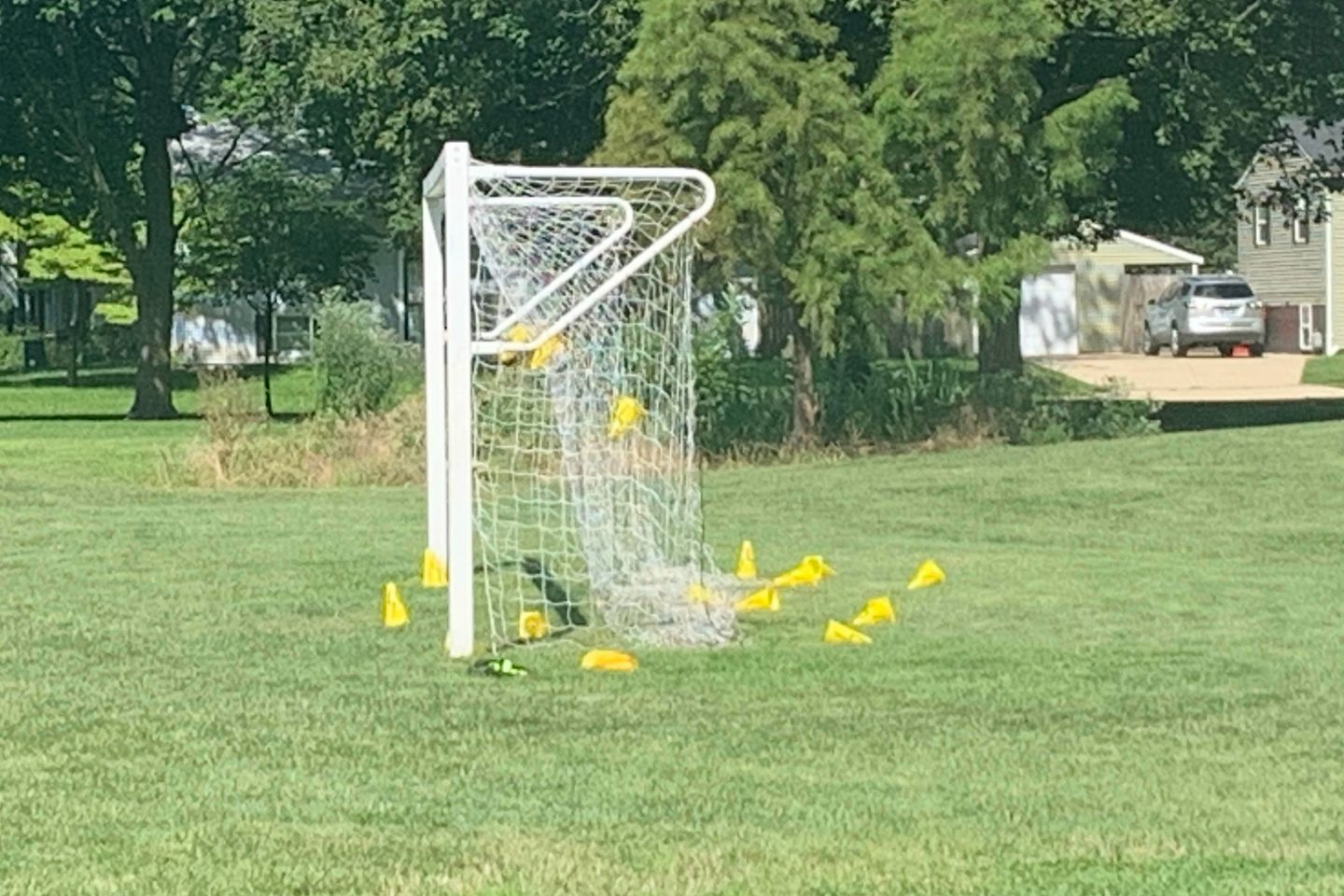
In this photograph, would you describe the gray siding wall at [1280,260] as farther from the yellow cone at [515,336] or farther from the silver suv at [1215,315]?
the yellow cone at [515,336]

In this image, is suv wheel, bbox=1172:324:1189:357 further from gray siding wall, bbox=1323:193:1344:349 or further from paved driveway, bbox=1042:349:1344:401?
gray siding wall, bbox=1323:193:1344:349

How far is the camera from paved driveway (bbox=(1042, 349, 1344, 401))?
1545 inches

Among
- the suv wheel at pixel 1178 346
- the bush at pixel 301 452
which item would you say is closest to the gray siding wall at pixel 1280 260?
the suv wheel at pixel 1178 346

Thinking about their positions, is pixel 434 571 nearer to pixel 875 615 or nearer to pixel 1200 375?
pixel 875 615

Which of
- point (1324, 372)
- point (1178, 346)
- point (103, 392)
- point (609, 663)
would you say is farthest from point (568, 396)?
point (1178, 346)

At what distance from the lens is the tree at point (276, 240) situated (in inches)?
1777

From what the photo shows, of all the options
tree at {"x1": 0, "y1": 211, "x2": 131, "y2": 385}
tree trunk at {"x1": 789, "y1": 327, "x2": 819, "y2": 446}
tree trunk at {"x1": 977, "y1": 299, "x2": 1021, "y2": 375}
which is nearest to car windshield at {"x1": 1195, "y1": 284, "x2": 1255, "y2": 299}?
tree trunk at {"x1": 977, "y1": 299, "x2": 1021, "y2": 375}

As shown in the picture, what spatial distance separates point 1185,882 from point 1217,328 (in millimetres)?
50195

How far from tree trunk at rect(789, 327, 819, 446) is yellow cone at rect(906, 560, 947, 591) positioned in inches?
488

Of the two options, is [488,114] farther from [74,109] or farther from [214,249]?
[214,249]

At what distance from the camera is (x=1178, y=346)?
5625 cm

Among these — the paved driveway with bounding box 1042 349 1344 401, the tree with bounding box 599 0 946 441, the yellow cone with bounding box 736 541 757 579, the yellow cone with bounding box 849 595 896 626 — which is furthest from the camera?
the paved driveway with bounding box 1042 349 1344 401

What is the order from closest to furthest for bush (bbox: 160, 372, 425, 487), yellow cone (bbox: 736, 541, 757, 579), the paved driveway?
1. yellow cone (bbox: 736, 541, 757, 579)
2. bush (bbox: 160, 372, 425, 487)
3. the paved driveway

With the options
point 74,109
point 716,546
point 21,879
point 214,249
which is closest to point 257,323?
point 214,249
